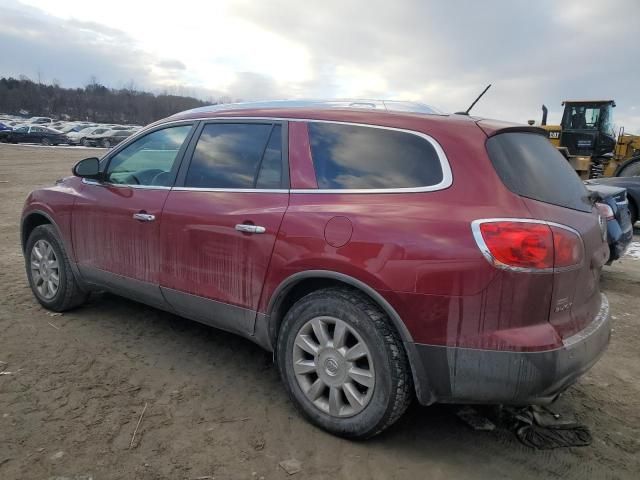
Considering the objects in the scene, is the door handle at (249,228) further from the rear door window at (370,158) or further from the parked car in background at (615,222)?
the parked car in background at (615,222)

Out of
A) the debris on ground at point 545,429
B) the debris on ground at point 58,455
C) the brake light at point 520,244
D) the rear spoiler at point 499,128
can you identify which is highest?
the rear spoiler at point 499,128

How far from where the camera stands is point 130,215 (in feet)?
12.8

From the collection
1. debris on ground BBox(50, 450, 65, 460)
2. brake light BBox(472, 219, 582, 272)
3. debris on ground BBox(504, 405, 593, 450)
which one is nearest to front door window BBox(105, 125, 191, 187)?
debris on ground BBox(50, 450, 65, 460)

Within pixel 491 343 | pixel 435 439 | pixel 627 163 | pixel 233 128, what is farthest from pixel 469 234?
pixel 627 163

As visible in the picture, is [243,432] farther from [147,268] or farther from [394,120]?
[394,120]

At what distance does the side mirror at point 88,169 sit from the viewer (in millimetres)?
4250

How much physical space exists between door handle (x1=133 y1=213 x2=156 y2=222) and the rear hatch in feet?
7.40

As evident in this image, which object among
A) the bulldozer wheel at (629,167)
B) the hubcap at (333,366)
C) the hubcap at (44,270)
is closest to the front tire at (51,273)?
the hubcap at (44,270)

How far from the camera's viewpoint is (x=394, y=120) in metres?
2.93

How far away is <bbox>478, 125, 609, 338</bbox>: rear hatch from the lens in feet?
8.36

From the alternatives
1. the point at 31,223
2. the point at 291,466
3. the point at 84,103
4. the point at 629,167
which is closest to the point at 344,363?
the point at 291,466

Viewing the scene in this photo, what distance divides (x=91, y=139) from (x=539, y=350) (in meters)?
44.0

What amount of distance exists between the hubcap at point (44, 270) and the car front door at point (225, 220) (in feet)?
5.00

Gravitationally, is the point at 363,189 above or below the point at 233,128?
below
